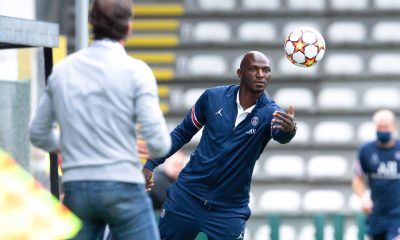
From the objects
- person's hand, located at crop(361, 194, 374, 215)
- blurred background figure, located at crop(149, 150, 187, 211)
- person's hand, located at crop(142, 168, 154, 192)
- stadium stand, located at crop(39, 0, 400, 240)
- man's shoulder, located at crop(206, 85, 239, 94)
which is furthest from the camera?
stadium stand, located at crop(39, 0, 400, 240)

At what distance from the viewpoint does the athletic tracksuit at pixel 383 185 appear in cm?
1164

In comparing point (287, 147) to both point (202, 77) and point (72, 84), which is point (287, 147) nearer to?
point (202, 77)

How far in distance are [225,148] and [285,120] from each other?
2.65 feet

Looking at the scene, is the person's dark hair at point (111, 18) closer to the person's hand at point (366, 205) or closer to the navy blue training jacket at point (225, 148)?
the navy blue training jacket at point (225, 148)

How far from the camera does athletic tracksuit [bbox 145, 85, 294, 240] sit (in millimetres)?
7148

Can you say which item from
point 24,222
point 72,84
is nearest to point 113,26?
point 72,84

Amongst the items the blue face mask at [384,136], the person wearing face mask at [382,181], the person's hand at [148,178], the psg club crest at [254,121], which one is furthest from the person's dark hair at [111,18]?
the blue face mask at [384,136]

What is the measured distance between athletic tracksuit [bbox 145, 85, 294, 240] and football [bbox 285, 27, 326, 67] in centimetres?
74

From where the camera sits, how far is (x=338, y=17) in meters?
17.6

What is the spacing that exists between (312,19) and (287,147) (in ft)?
7.34

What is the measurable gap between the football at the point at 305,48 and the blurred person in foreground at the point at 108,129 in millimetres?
3097

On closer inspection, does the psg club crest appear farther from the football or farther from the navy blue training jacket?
the football

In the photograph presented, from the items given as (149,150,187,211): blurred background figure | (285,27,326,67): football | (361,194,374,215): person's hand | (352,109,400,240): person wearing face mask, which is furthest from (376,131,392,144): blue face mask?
(285,27,326,67): football

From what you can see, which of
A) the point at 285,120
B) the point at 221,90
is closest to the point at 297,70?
the point at 221,90
